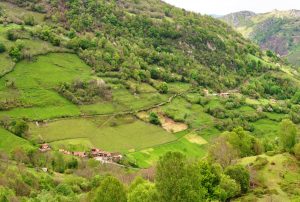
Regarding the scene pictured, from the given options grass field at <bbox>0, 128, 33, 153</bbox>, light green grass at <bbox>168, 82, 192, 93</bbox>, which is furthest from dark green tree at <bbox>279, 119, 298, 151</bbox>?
light green grass at <bbox>168, 82, 192, 93</bbox>

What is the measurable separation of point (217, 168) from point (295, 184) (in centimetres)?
1577

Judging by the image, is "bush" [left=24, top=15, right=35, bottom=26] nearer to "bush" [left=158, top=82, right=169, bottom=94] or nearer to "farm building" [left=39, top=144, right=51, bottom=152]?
"bush" [left=158, top=82, right=169, bottom=94]

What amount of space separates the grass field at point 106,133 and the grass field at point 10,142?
578 cm

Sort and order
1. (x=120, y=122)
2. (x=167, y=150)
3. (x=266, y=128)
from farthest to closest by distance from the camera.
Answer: (x=266, y=128) → (x=120, y=122) → (x=167, y=150)

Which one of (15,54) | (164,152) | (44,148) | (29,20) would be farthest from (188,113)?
(29,20)

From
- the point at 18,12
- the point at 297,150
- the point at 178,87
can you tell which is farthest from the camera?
the point at 18,12

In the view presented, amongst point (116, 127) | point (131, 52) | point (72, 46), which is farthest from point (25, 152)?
point (131, 52)

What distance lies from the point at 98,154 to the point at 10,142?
22.6 metres

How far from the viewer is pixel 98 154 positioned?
397ft

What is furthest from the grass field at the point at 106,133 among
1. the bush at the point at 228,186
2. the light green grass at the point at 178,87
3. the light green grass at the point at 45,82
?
the bush at the point at 228,186

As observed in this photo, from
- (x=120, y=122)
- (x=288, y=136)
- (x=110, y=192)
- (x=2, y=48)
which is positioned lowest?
(x=120, y=122)

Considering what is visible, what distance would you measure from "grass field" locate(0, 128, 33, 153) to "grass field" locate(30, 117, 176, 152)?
5.78m

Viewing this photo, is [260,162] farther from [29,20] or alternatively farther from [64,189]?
[29,20]

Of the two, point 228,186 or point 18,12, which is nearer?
point 228,186
